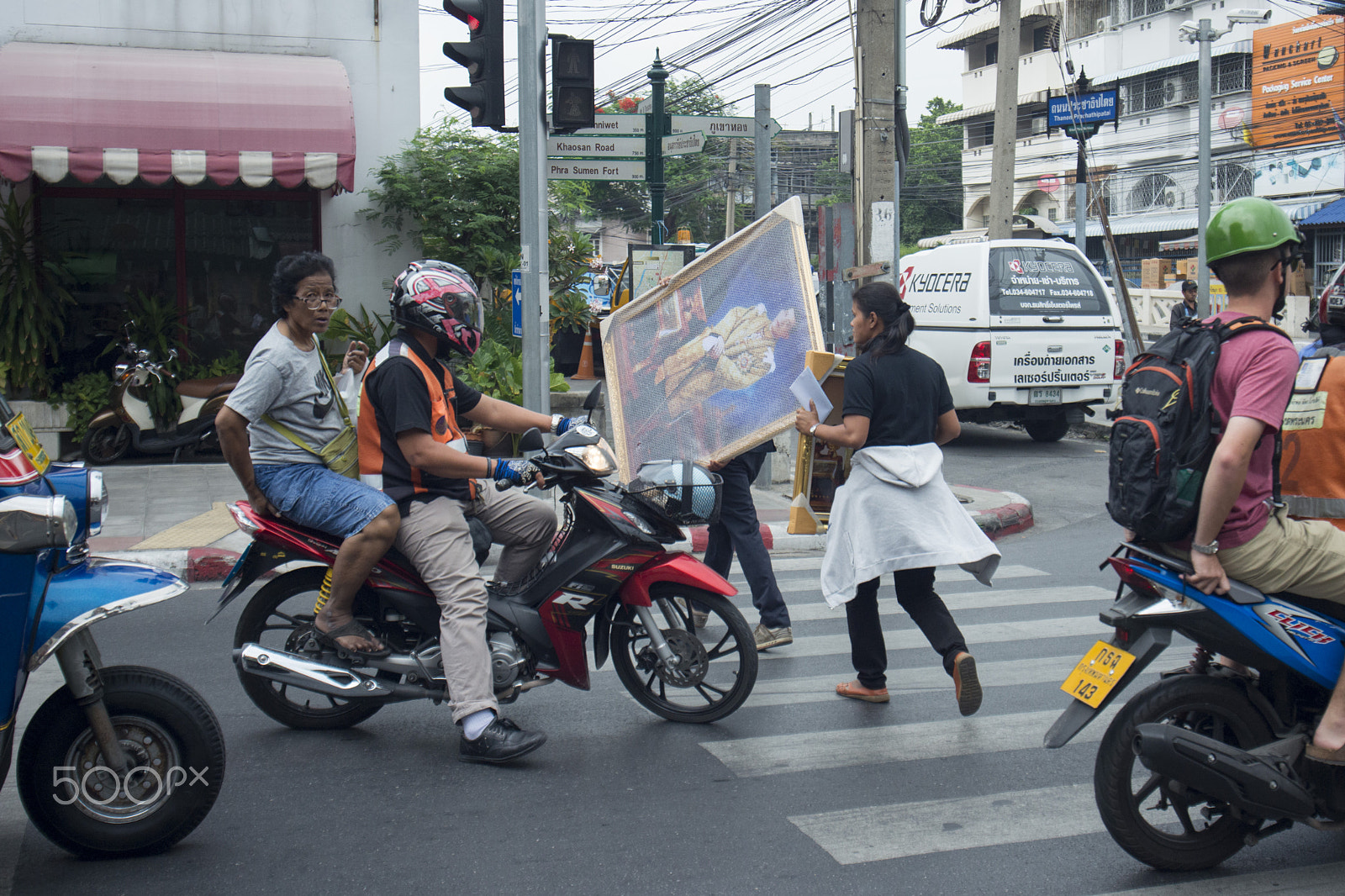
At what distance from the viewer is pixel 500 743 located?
4.14 meters

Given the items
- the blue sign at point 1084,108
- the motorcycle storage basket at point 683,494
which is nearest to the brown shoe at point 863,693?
the motorcycle storage basket at point 683,494

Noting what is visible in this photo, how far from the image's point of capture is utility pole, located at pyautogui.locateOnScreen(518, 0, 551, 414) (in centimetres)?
864

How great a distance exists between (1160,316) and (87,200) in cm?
2910

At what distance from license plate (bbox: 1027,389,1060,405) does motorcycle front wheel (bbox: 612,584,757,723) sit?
8787 mm

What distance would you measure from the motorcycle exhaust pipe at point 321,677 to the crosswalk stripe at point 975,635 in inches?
80.4

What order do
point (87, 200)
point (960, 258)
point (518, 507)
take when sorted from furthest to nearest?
point (960, 258) < point (87, 200) < point (518, 507)

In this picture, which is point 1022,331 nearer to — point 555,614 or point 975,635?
point 975,635

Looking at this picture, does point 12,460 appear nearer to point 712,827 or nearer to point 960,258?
point 712,827

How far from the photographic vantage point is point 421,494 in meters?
4.30

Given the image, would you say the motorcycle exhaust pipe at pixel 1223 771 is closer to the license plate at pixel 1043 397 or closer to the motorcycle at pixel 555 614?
the motorcycle at pixel 555 614

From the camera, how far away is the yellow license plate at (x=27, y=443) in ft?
10.5

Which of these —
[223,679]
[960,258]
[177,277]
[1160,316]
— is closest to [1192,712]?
[223,679]

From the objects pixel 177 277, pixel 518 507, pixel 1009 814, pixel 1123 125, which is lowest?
pixel 1009 814

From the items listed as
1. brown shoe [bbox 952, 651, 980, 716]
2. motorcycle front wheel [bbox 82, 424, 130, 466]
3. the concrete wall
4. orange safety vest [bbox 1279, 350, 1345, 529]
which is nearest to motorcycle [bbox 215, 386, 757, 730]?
brown shoe [bbox 952, 651, 980, 716]
